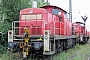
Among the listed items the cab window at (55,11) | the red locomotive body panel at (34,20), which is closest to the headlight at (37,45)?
the red locomotive body panel at (34,20)

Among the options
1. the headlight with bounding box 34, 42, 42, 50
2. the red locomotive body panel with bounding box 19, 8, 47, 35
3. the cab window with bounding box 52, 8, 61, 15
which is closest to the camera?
the headlight with bounding box 34, 42, 42, 50

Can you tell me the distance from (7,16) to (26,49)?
5.05 m

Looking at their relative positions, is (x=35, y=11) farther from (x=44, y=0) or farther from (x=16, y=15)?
(x=44, y=0)

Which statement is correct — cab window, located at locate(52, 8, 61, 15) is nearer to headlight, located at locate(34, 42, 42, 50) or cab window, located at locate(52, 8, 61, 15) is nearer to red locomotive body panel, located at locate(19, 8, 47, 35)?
red locomotive body panel, located at locate(19, 8, 47, 35)

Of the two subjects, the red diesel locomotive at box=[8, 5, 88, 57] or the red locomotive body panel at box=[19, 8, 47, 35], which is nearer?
the red diesel locomotive at box=[8, 5, 88, 57]

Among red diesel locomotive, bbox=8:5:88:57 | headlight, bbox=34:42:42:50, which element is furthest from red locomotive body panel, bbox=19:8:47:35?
headlight, bbox=34:42:42:50

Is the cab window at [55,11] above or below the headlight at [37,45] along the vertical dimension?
above

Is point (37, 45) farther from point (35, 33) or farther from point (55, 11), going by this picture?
point (55, 11)

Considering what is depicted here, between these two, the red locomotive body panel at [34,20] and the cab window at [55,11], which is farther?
the cab window at [55,11]

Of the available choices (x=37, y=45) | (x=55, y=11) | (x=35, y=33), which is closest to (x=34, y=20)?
(x=35, y=33)

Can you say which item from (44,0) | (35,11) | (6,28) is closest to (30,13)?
(35,11)

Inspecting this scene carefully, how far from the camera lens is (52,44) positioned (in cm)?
951

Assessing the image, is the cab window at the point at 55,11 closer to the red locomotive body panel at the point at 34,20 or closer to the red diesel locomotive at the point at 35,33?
the red diesel locomotive at the point at 35,33

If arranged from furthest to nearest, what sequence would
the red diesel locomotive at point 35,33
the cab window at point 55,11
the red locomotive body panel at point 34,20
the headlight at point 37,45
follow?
the cab window at point 55,11, the red locomotive body panel at point 34,20, the red diesel locomotive at point 35,33, the headlight at point 37,45
